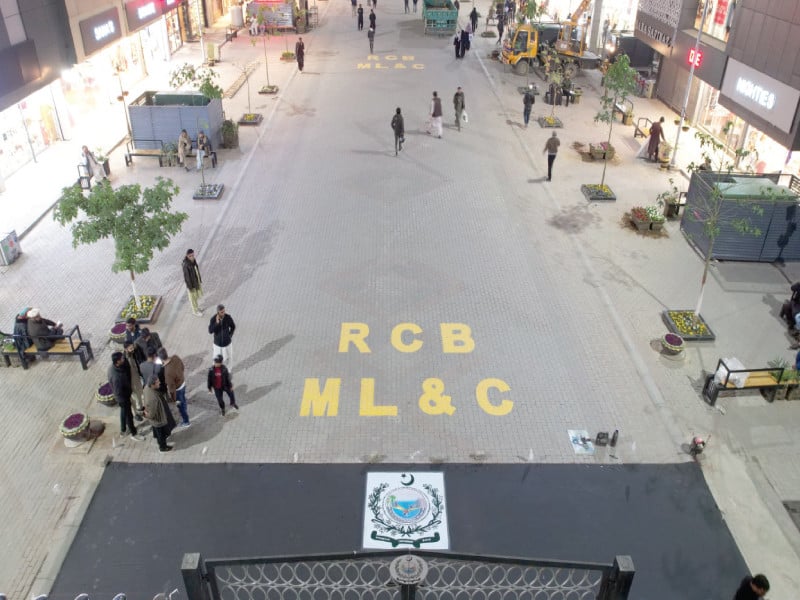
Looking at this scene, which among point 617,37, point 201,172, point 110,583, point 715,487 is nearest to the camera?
point 110,583

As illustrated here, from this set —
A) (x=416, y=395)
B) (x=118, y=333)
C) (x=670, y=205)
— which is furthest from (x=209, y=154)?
Result: (x=670, y=205)

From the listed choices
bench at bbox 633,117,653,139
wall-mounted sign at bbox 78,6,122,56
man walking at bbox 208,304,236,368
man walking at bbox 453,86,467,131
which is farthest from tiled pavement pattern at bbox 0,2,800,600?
wall-mounted sign at bbox 78,6,122,56

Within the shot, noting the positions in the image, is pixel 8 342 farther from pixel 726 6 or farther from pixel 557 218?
pixel 726 6

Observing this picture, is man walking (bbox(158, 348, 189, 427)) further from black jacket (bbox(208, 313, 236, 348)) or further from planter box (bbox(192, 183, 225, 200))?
planter box (bbox(192, 183, 225, 200))

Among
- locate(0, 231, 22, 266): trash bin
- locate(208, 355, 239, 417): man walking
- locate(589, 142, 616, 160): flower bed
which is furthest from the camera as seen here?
locate(589, 142, 616, 160): flower bed

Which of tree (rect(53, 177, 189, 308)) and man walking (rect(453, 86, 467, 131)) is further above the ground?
tree (rect(53, 177, 189, 308))

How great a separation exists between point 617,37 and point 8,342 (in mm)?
31310

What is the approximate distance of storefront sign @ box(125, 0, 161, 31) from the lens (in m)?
29.8

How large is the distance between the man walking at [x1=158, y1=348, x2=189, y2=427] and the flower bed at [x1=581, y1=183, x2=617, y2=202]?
14.1 meters

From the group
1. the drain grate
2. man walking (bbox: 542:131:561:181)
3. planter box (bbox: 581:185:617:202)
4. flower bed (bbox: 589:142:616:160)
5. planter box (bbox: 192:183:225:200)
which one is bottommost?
the drain grate

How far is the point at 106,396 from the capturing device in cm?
1223

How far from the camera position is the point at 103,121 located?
90.0 feet

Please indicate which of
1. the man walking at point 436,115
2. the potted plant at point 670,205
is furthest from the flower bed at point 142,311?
the potted plant at point 670,205

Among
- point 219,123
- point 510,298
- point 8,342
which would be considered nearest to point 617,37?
point 219,123
